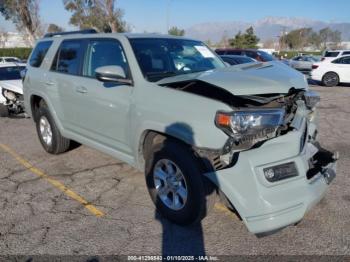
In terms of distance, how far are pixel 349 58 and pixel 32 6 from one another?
34.7 metres

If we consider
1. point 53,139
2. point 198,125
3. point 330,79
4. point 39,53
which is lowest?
point 330,79

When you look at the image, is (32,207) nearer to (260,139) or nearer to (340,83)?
(260,139)

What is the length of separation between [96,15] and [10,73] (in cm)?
3301

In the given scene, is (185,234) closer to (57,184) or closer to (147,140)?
(147,140)

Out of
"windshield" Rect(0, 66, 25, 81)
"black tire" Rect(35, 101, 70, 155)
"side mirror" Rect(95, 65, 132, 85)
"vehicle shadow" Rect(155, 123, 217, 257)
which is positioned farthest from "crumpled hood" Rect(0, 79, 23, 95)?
"vehicle shadow" Rect(155, 123, 217, 257)

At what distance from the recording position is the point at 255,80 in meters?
3.37

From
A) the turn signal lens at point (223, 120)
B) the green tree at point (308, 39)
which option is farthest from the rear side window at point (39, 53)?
the green tree at point (308, 39)

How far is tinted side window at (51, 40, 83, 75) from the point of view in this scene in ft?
16.0

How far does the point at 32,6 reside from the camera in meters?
39.9

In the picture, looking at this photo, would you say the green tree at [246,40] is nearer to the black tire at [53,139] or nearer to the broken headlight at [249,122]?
the black tire at [53,139]

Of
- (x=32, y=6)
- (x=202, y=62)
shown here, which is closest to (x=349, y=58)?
(x=202, y=62)

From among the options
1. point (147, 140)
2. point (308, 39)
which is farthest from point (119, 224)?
point (308, 39)

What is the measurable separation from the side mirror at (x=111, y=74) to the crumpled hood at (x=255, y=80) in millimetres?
425

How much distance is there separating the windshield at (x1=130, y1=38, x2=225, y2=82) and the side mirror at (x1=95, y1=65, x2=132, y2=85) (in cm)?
22
